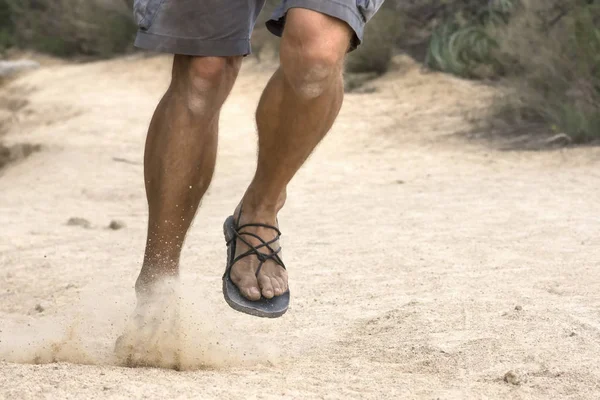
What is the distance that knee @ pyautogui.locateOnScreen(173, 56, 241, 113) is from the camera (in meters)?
2.71

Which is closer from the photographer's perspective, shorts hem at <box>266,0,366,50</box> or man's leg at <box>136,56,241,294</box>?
shorts hem at <box>266,0,366,50</box>

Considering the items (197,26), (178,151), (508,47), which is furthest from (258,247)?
(508,47)

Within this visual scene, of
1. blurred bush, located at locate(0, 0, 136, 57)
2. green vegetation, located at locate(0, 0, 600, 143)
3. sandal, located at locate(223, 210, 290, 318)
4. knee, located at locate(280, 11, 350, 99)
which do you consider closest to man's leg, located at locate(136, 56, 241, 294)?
sandal, located at locate(223, 210, 290, 318)

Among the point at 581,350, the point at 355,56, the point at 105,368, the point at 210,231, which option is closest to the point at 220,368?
the point at 105,368

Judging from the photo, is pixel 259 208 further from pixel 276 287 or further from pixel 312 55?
pixel 312 55

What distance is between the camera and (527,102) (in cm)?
789

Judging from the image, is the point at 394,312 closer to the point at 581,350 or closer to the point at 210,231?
the point at 581,350

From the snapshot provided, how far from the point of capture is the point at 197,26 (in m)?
2.69

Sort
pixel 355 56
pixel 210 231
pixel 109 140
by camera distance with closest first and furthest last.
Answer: pixel 210 231 → pixel 109 140 → pixel 355 56

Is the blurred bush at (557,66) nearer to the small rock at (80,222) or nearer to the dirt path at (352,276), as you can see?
the dirt path at (352,276)

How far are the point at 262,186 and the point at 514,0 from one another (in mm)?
7088

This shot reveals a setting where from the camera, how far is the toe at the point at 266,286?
8.81 feet

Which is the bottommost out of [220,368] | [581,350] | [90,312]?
[90,312]

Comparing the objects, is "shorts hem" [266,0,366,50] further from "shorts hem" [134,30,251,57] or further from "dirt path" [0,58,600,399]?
"dirt path" [0,58,600,399]
